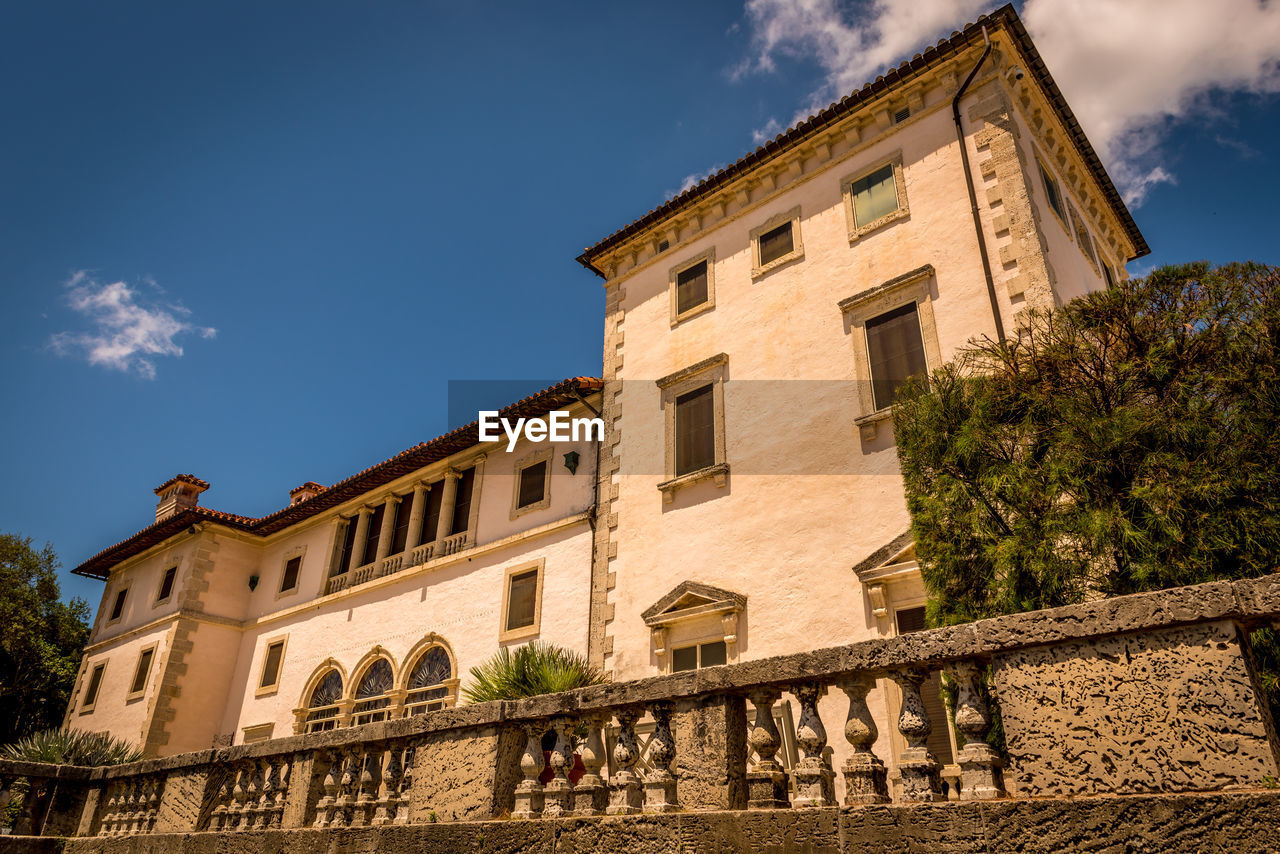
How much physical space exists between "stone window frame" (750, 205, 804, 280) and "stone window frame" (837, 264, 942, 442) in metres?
1.78

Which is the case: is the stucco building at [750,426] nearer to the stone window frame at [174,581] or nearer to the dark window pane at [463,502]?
the dark window pane at [463,502]

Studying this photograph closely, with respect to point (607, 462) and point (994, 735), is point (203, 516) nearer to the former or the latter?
point (607, 462)

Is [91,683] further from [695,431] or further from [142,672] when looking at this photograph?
[695,431]

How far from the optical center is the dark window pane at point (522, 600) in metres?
17.0

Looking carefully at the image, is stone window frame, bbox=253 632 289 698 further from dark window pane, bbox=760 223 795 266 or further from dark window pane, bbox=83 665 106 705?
dark window pane, bbox=760 223 795 266

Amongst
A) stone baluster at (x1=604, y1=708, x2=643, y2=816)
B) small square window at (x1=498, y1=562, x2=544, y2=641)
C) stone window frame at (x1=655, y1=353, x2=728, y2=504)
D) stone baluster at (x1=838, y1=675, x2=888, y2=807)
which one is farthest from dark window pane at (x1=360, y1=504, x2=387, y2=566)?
stone baluster at (x1=838, y1=675, x2=888, y2=807)

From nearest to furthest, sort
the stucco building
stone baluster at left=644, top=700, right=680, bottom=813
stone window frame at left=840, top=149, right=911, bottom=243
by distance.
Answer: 1. stone baluster at left=644, top=700, right=680, bottom=813
2. the stucco building
3. stone window frame at left=840, top=149, right=911, bottom=243

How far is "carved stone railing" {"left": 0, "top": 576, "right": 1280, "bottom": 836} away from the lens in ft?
10.5

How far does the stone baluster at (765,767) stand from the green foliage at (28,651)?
33.8 metres

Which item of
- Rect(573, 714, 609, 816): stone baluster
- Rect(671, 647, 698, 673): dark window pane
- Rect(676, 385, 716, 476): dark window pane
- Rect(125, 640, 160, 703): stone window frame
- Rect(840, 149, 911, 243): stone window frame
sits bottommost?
Rect(573, 714, 609, 816): stone baluster

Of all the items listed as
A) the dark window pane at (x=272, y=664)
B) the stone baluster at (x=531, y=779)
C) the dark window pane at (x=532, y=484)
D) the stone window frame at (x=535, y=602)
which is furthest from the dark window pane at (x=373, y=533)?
the stone baluster at (x=531, y=779)

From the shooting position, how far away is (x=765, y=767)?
4.45m

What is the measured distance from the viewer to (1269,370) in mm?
7590

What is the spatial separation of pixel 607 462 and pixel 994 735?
35.5 ft
